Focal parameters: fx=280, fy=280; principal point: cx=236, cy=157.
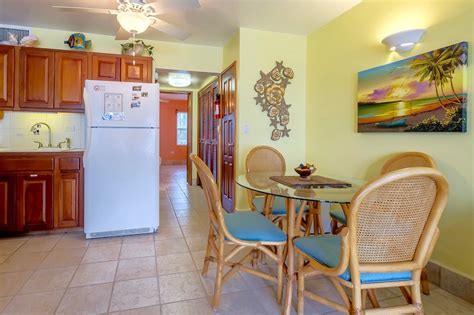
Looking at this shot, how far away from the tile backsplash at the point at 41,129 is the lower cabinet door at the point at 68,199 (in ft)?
2.30

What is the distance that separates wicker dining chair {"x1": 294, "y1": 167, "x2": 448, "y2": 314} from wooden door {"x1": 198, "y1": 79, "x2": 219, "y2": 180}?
147 inches

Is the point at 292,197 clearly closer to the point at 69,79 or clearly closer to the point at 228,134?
the point at 228,134

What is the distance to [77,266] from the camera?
2287 millimetres

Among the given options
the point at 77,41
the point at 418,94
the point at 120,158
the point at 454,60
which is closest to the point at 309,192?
the point at 418,94

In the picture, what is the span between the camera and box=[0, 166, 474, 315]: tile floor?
1738 millimetres

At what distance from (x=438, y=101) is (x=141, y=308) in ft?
8.04

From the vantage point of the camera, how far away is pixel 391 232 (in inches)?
45.1

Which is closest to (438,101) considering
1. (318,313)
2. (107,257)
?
(318,313)

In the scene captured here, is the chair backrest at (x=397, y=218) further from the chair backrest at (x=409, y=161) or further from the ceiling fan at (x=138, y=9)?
the ceiling fan at (x=138, y=9)

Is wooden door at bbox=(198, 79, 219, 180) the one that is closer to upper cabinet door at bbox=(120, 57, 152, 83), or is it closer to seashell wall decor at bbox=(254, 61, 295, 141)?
seashell wall decor at bbox=(254, 61, 295, 141)

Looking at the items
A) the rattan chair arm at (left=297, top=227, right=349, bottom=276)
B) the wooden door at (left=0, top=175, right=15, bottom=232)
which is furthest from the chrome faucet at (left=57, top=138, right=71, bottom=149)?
the rattan chair arm at (left=297, top=227, right=349, bottom=276)

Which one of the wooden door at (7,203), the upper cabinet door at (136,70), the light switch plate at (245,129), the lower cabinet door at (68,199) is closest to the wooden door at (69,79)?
the upper cabinet door at (136,70)

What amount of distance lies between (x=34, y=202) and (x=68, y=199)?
0.32 metres

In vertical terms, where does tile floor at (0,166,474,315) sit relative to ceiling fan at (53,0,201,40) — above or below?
below
